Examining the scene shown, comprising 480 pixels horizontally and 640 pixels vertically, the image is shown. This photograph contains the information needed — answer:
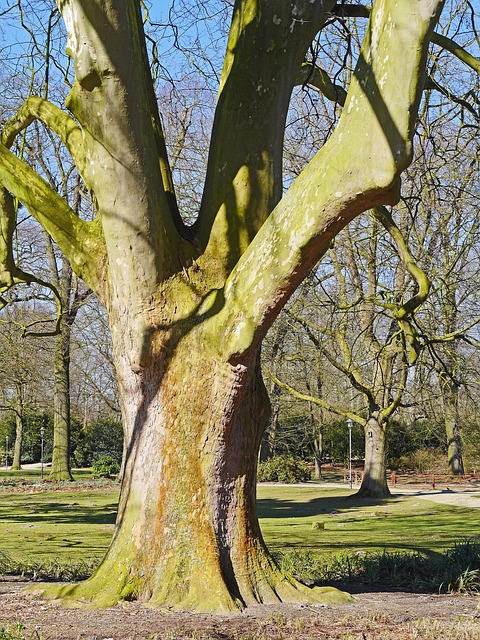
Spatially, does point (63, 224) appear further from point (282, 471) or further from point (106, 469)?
point (106, 469)

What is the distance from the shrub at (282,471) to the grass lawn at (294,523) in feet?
17.3

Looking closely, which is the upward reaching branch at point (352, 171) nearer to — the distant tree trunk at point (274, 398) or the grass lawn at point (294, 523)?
the grass lawn at point (294, 523)

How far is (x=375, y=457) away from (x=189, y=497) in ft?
55.3

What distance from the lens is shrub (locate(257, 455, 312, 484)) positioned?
29.1 metres

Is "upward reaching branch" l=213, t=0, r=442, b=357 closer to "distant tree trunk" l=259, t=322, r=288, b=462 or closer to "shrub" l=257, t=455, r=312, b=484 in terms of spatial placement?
"distant tree trunk" l=259, t=322, r=288, b=462

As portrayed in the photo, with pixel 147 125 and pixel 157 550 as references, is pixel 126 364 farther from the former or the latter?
pixel 147 125

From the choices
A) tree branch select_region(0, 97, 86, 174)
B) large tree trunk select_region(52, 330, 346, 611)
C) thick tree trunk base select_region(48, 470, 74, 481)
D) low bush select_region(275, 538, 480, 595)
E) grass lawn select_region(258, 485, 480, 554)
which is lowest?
grass lawn select_region(258, 485, 480, 554)

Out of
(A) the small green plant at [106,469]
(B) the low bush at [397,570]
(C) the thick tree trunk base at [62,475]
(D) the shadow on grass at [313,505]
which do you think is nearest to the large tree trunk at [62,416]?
(C) the thick tree trunk base at [62,475]

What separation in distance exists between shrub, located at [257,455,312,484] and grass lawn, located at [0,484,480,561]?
527 cm

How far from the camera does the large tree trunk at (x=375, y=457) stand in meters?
21.1

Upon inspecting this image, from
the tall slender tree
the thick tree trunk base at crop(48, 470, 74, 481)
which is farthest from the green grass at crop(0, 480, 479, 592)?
the thick tree trunk base at crop(48, 470, 74, 481)

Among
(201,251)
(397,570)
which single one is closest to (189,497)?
(201,251)

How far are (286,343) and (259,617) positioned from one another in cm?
1919

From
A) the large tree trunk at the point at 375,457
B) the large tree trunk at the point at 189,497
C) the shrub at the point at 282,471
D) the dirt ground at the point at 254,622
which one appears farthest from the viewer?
the shrub at the point at 282,471
